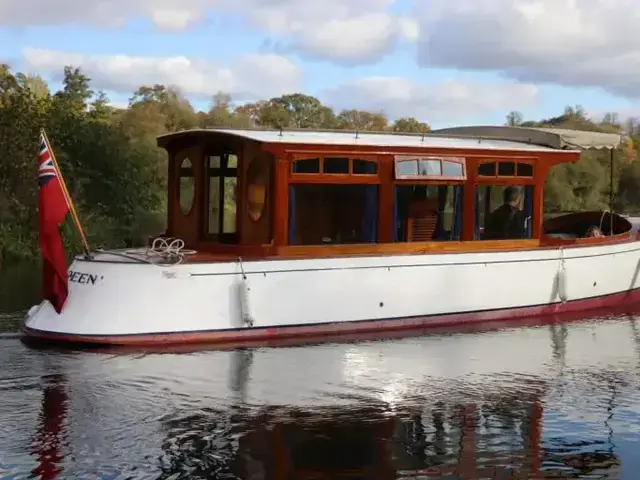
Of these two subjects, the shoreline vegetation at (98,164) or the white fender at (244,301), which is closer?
the white fender at (244,301)

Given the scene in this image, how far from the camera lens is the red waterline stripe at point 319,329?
10.7 meters

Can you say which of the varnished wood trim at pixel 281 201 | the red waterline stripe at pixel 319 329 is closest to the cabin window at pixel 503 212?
the red waterline stripe at pixel 319 329

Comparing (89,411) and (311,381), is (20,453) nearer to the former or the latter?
(89,411)

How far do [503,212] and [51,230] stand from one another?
21.3 feet

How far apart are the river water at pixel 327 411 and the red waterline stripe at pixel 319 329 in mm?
350

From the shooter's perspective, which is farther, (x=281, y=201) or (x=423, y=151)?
(x=423, y=151)

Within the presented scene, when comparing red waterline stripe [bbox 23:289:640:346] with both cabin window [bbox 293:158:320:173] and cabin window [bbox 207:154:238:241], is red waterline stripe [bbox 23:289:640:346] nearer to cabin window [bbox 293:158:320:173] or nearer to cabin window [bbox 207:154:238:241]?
cabin window [bbox 207:154:238:241]

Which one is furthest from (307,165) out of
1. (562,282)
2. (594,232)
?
(594,232)

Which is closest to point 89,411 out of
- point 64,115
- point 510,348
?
point 510,348

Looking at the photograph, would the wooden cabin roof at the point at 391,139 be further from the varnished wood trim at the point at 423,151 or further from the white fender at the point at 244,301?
the white fender at the point at 244,301

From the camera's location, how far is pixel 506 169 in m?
13.6

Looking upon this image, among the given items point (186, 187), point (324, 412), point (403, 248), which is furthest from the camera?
point (186, 187)

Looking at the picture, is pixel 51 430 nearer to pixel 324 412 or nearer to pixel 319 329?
pixel 324 412

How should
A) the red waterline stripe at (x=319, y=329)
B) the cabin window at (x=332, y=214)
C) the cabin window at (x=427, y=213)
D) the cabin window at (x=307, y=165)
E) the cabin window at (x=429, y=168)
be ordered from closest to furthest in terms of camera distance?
the red waterline stripe at (x=319, y=329) → the cabin window at (x=307, y=165) → the cabin window at (x=332, y=214) → the cabin window at (x=429, y=168) → the cabin window at (x=427, y=213)
